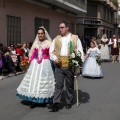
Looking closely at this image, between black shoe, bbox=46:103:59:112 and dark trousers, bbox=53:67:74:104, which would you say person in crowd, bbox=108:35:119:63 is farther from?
black shoe, bbox=46:103:59:112

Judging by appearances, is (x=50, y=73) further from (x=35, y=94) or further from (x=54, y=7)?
(x=54, y=7)

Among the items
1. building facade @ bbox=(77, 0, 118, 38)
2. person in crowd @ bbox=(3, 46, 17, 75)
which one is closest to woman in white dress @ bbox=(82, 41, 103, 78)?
person in crowd @ bbox=(3, 46, 17, 75)

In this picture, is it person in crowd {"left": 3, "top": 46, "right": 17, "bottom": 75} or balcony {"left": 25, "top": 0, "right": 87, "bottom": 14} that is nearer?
person in crowd {"left": 3, "top": 46, "right": 17, "bottom": 75}

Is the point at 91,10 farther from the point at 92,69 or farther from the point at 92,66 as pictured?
the point at 92,69

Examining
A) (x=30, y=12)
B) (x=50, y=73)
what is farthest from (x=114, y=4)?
(x=50, y=73)

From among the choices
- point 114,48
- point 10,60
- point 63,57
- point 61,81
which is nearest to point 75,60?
point 63,57

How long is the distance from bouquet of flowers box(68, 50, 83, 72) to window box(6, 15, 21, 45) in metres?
9.51

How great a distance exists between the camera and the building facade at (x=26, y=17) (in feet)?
49.4

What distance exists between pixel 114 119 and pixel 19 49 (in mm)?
8523

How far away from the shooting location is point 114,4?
161 ft

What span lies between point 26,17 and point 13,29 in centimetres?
176

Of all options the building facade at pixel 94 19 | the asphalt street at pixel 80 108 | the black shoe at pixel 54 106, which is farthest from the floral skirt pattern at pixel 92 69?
the building facade at pixel 94 19

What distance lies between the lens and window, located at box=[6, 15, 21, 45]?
15570mm

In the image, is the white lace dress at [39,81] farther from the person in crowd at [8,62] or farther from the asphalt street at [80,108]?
the person in crowd at [8,62]
